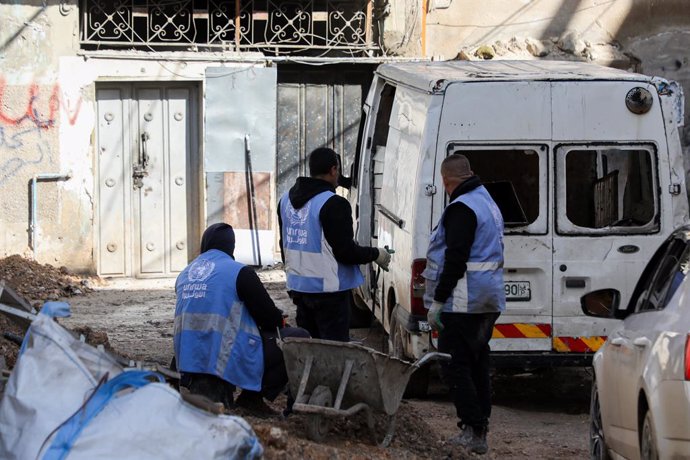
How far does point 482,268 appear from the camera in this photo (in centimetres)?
742

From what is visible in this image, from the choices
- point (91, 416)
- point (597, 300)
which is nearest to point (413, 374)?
point (597, 300)

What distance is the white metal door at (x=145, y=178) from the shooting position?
586 inches

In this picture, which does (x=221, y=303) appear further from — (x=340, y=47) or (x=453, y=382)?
(x=340, y=47)

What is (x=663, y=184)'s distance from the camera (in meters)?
8.65

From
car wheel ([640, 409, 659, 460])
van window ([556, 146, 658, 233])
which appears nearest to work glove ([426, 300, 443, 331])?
van window ([556, 146, 658, 233])

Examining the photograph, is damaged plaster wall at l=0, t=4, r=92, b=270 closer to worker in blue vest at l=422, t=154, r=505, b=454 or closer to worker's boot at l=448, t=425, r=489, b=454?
worker in blue vest at l=422, t=154, r=505, b=454

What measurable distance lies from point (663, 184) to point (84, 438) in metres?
5.23

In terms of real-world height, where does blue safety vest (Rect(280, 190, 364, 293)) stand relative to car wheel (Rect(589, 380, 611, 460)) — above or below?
above

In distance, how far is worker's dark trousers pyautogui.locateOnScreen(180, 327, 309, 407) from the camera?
22.4ft

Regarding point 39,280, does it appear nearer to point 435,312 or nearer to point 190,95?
point 190,95

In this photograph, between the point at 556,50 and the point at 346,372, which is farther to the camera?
the point at 556,50

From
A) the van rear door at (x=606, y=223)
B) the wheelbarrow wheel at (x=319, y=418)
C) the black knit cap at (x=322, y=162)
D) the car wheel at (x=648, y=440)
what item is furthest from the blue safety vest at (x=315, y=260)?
the car wheel at (x=648, y=440)

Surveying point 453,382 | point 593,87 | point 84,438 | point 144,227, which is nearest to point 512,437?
point 453,382

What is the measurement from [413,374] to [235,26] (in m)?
6.76
